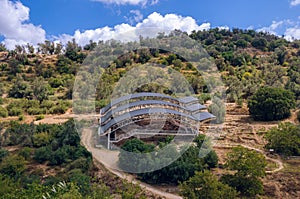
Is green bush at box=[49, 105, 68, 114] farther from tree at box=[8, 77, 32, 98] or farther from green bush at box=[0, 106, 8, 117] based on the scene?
tree at box=[8, 77, 32, 98]

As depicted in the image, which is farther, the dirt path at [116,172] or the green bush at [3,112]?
the green bush at [3,112]

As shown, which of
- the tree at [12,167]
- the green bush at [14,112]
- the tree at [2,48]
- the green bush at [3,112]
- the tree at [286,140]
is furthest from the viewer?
the tree at [2,48]

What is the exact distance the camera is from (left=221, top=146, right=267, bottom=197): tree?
17562 mm

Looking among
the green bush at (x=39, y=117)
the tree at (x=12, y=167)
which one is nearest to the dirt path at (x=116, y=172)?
the tree at (x=12, y=167)

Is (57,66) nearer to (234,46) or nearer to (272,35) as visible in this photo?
(234,46)

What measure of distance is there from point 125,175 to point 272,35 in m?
77.3

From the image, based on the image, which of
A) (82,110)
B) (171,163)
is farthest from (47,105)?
(171,163)

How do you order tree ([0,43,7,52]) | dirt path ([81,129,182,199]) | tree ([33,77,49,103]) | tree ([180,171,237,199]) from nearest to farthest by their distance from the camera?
1. tree ([180,171,237,199])
2. dirt path ([81,129,182,199])
3. tree ([33,77,49,103])
4. tree ([0,43,7,52])

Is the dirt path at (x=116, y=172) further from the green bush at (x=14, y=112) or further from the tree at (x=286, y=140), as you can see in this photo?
the green bush at (x=14, y=112)

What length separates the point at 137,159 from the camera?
68.6 feet

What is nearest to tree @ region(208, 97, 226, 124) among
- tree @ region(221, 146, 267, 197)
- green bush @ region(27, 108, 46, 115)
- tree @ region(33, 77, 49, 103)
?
tree @ region(221, 146, 267, 197)

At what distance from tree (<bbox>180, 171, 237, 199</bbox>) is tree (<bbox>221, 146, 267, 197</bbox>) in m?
2.55

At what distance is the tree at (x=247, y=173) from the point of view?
17.6m

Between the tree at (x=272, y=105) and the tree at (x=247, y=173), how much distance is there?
51.4ft
